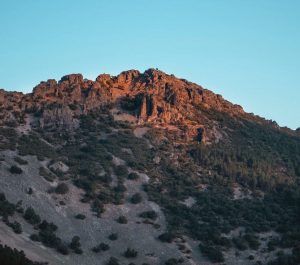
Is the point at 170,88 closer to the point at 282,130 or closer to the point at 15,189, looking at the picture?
the point at 282,130

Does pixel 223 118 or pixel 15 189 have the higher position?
pixel 223 118

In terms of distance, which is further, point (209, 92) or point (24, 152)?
point (209, 92)

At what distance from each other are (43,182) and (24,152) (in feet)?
27.2

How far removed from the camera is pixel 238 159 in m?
94.6

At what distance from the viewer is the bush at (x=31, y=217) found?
63656 mm

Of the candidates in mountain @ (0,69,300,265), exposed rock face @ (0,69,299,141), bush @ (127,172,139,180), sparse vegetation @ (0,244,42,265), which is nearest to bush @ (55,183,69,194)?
mountain @ (0,69,300,265)

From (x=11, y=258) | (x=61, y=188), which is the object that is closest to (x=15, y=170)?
(x=61, y=188)

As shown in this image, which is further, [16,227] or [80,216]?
[80,216]

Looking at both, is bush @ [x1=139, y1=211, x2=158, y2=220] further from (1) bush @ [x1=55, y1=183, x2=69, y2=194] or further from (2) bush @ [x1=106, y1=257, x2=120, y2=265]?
(2) bush @ [x1=106, y1=257, x2=120, y2=265]

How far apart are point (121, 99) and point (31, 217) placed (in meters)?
43.9

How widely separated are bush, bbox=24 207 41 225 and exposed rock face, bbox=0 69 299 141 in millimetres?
29659

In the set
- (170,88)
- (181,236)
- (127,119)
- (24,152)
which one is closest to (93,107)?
(127,119)

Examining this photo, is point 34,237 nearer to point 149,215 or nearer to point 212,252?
point 149,215

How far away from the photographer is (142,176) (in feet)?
275
